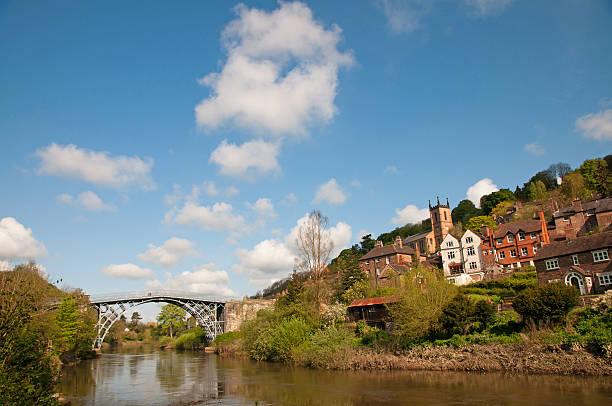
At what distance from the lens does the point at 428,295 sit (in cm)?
2886

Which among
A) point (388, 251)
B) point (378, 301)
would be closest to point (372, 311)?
point (378, 301)

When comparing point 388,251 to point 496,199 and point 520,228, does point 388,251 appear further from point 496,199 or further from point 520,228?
point 496,199

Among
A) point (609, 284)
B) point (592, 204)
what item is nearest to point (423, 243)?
point (592, 204)

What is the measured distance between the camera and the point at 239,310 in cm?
6275

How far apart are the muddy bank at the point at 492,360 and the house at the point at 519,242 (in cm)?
3173

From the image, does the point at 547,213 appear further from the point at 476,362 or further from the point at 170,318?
the point at 170,318

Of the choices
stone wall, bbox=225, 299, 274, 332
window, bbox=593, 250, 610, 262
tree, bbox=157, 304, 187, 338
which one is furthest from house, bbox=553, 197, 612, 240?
tree, bbox=157, 304, 187, 338

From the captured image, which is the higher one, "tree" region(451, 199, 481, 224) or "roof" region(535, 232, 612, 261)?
"tree" region(451, 199, 481, 224)

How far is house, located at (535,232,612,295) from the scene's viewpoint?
33375 mm

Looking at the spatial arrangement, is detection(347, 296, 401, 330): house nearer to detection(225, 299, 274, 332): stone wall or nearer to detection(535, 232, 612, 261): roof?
detection(535, 232, 612, 261): roof

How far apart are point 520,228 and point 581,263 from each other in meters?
20.6

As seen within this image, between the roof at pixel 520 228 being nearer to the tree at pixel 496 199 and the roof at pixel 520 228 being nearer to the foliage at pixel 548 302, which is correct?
the foliage at pixel 548 302

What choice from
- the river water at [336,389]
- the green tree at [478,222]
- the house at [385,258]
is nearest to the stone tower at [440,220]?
the green tree at [478,222]

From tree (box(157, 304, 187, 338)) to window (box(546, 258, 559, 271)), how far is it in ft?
225
